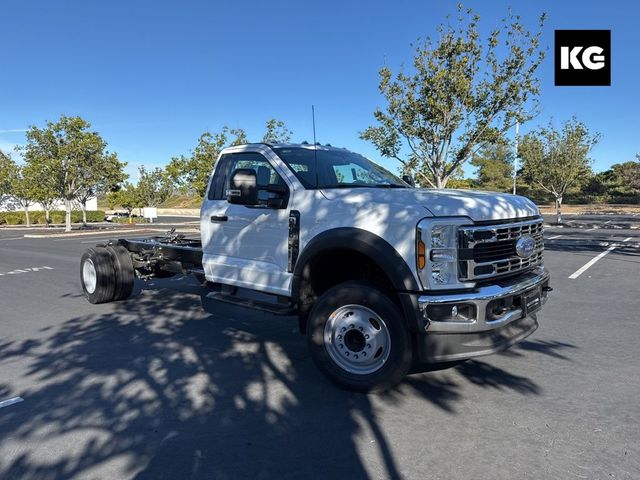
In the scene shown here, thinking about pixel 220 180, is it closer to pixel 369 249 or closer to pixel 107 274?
pixel 369 249

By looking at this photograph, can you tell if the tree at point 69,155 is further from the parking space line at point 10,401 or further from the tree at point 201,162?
the parking space line at point 10,401

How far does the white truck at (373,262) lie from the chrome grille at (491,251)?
0.01 metres

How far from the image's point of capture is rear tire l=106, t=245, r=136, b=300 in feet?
A: 24.5

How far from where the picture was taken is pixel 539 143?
29.8 meters

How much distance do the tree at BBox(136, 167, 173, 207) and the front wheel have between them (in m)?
51.7

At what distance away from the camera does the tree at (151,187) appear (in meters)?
53.4

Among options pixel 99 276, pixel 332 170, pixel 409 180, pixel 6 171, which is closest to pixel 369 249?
pixel 332 170

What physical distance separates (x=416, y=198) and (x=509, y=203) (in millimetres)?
858

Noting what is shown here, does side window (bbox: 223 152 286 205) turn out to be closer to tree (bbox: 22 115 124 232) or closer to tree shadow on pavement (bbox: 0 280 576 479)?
tree shadow on pavement (bbox: 0 280 576 479)

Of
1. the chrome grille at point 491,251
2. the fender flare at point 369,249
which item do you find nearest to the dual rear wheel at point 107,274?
the fender flare at point 369,249

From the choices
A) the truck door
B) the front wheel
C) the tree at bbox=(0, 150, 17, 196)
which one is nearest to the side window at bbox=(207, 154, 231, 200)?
the truck door

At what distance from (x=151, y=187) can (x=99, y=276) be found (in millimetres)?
50609

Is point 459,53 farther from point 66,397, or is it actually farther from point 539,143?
point 539,143

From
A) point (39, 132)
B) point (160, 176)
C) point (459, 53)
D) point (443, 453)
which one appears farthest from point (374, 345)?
point (160, 176)
